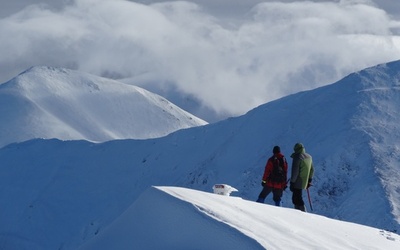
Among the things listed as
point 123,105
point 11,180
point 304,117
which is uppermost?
point 304,117

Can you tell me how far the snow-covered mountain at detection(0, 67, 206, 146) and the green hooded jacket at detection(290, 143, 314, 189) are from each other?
117m

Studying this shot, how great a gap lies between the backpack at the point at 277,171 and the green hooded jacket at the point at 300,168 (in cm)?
39

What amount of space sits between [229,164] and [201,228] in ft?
169

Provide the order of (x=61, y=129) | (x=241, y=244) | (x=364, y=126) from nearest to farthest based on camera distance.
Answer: (x=241, y=244) < (x=364, y=126) < (x=61, y=129)

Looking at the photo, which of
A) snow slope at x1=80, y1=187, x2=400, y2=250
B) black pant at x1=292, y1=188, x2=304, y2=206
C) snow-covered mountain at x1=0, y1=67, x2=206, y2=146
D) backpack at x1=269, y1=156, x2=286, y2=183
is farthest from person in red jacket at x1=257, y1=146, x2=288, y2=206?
snow-covered mountain at x1=0, y1=67, x2=206, y2=146

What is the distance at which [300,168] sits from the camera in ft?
71.3

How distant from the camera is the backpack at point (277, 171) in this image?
22.0 meters

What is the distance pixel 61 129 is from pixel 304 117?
82820 mm

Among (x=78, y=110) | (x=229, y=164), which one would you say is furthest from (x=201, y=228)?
(x=78, y=110)

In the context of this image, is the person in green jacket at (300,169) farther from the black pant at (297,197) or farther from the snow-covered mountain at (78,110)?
the snow-covered mountain at (78,110)

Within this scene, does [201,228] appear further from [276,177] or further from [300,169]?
[276,177]

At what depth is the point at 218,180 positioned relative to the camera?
6406cm

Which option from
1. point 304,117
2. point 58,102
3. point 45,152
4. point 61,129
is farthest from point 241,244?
point 58,102

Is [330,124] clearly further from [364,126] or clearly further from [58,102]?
[58,102]
